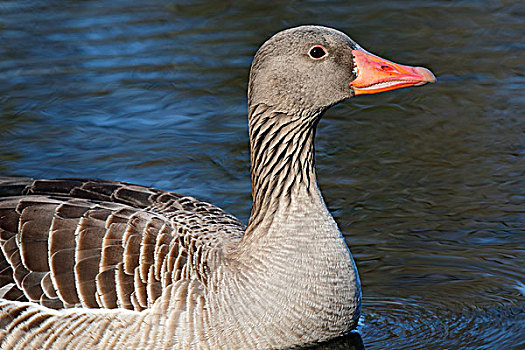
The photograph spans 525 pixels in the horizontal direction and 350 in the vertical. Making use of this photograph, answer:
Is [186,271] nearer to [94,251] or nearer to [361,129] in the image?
[94,251]


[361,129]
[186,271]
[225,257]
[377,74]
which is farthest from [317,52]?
[361,129]

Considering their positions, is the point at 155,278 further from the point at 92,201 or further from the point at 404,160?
the point at 404,160

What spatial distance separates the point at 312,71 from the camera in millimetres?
7891

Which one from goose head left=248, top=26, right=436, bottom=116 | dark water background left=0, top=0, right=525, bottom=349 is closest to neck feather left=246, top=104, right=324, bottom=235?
goose head left=248, top=26, right=436, bottom=116

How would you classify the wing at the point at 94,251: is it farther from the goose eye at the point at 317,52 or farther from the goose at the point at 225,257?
the goose eye at the point at 317,52

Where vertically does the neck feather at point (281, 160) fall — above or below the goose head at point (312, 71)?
below

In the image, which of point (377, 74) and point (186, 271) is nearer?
point (186, 271)

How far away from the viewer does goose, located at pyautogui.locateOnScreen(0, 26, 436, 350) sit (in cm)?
766

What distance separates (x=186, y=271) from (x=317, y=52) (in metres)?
2.01

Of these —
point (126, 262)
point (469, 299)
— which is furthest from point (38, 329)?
point (469, 299)

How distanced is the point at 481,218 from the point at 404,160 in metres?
1.60

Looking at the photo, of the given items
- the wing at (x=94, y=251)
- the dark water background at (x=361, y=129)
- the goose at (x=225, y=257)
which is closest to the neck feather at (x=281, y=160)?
the goose at (x=225, y=257)

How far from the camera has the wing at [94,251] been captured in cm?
768

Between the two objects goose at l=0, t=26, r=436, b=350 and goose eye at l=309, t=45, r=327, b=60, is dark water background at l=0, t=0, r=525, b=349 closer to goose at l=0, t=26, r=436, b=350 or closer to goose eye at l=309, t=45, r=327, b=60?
goose at l=0, t=26, r=436, b=350
